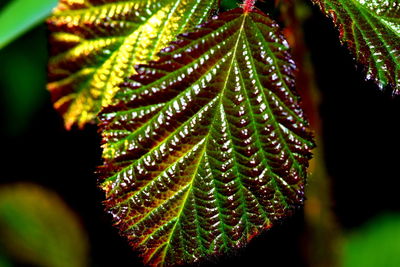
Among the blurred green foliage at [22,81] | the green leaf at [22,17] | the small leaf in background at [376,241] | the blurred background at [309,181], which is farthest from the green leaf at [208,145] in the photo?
the small leaf in background at [376,241]

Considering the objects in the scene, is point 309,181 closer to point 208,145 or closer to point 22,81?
point 208,145

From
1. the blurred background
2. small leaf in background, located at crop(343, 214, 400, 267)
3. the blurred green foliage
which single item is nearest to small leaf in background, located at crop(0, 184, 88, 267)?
the blurred background

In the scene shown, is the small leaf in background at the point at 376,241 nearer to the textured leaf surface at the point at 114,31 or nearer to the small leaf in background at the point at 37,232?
the small leaf in background at the point at 37,232

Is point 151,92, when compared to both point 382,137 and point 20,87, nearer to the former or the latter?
point 382,137

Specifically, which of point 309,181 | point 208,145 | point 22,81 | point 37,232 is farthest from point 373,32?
point 37,232

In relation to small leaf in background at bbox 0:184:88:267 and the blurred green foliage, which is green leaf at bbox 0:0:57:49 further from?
small leaf in background at bbox 0:184:88:267

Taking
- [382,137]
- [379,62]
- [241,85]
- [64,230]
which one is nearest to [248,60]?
[241,85]

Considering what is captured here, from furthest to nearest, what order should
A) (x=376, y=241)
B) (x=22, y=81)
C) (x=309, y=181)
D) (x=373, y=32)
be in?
(x=376, y=241)
(x=22, y=81)
(x=309, y=181)
(x=373, y=32)
